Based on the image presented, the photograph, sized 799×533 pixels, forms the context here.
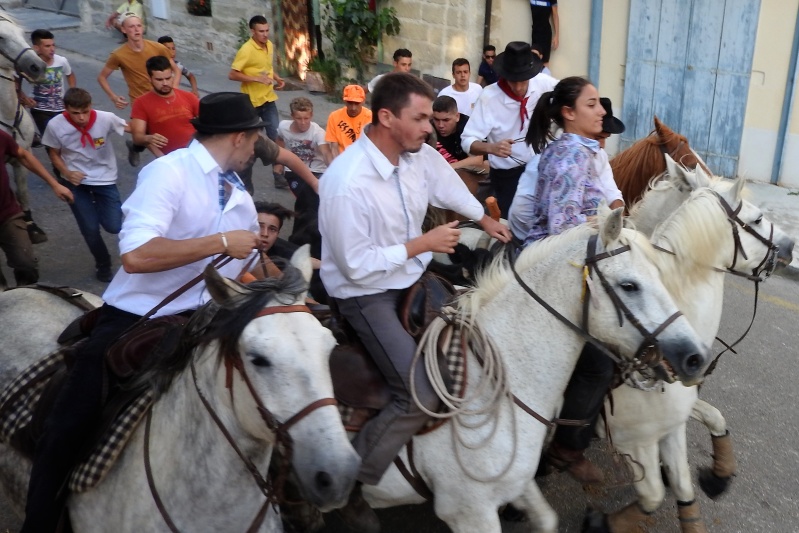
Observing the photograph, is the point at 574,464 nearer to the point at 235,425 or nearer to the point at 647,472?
the point at 647,472

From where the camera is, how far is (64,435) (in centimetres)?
310

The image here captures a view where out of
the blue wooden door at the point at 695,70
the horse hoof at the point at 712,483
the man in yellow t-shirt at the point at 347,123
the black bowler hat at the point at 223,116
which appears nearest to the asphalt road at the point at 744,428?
the horse hoof at the point at 712,483

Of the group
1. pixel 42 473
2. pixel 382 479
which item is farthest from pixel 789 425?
pixel 42 473

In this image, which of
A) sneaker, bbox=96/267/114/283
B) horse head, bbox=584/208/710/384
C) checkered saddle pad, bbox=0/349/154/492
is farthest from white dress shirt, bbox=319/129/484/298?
sneaker, bbox=96/267/114/283

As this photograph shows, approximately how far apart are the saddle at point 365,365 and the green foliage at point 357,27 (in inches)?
411

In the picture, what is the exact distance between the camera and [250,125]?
10.8 ft

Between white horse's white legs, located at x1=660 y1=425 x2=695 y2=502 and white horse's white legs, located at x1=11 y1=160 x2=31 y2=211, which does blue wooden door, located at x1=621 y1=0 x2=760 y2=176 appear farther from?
white horse's white legs, located at x1=11 y1=160 x2=31 y2=211

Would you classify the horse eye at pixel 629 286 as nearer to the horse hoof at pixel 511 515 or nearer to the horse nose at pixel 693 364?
the horse nose at pixel 693 364

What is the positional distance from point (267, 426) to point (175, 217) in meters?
1.11

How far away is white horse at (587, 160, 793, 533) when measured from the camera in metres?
3.81

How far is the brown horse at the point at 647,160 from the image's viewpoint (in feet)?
15.5

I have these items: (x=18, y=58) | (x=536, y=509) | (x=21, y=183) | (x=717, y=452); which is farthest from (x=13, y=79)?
(x=717, y=452)

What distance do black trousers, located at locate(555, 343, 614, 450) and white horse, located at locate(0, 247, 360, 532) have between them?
150 cm

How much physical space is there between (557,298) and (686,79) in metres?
7.68
